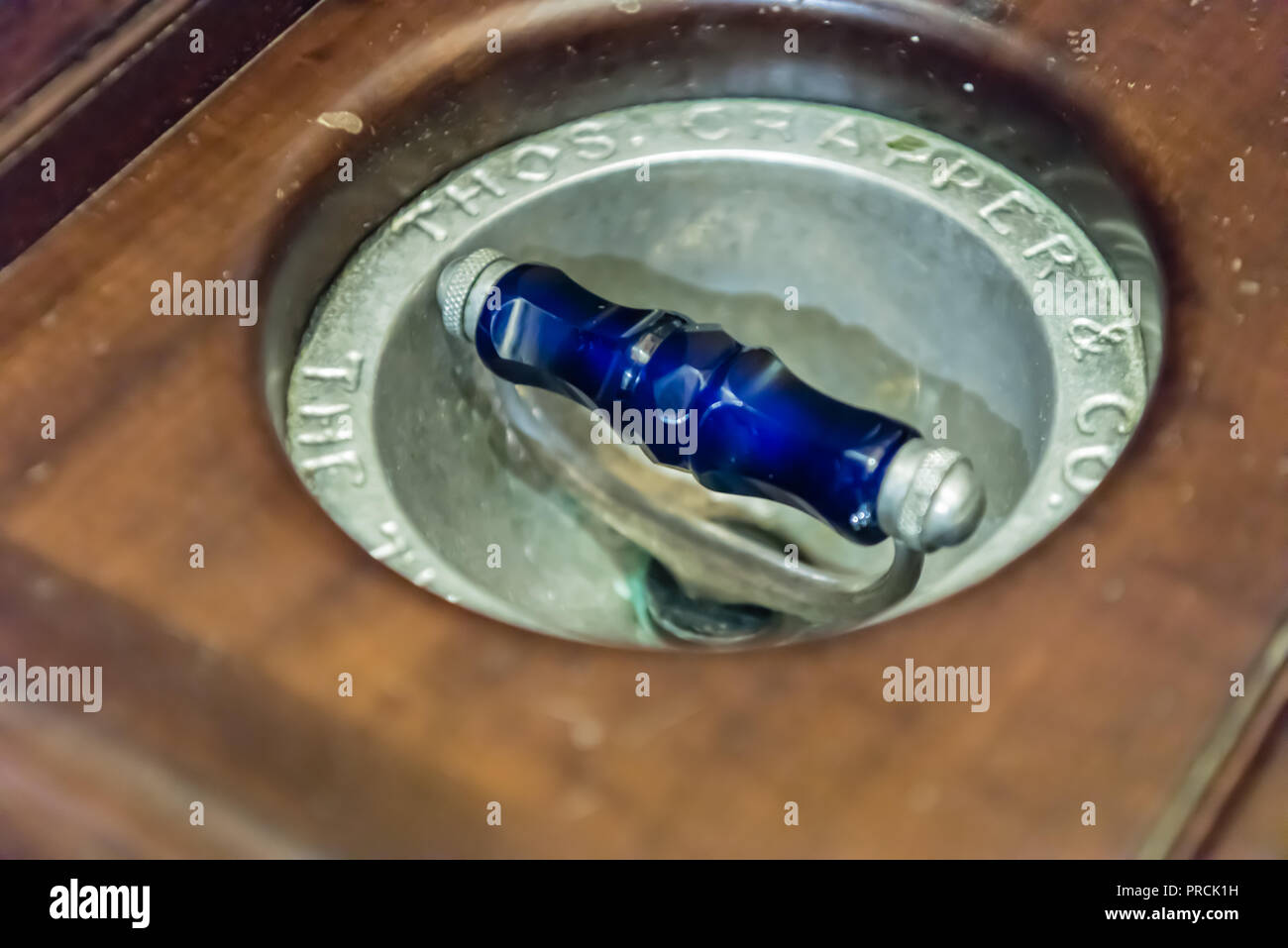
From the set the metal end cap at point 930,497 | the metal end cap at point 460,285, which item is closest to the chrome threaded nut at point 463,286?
the metal end cap at point 460,285

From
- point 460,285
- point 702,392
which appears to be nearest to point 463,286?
point 460,285

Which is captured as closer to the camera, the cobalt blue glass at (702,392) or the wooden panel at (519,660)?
the wooden panel at (519,660)

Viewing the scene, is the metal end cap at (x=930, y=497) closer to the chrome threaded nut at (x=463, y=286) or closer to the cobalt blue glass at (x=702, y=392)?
the cobalt blue glass at (x=702, y=392)

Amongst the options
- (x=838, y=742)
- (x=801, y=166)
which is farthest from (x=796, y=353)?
(x=838, y=742)

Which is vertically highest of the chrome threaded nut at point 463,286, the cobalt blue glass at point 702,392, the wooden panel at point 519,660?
the chrome threaded nut at point 463,286

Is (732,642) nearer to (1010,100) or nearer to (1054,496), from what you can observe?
(1054,496)

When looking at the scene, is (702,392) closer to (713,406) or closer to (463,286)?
(713,406)

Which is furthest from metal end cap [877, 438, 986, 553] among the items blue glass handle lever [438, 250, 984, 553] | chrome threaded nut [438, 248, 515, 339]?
chrome threaded nut [438, 248, 515, 339]
